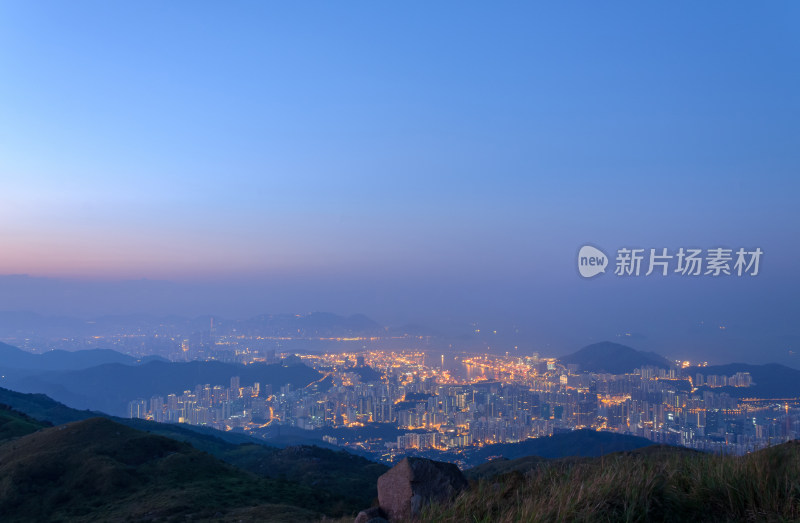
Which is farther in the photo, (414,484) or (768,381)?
(768,381)

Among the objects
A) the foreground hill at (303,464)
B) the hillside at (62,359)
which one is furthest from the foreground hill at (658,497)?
the hillside at (62,359)

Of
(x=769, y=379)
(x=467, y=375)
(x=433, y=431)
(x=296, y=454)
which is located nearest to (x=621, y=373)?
(x=769, y=379)

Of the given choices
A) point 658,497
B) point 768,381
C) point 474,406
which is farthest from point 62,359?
point 658,497

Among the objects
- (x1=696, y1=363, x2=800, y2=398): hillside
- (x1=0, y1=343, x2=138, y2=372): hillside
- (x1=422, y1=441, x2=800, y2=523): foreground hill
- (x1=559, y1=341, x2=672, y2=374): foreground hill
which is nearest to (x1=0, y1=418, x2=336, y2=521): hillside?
(x1=422, y1=441, x2=800, y2=523): foreground hill

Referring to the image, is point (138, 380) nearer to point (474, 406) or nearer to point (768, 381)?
point (474, 406)

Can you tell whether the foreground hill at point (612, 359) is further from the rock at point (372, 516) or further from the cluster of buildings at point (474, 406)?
the rock at point (372, 516)

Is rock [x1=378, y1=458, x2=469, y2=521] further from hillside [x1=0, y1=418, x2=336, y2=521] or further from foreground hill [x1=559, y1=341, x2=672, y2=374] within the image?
foreground hill [x1=559, y1=341, x2=672, y2=374]

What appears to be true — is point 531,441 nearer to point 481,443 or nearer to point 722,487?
point 481,443
